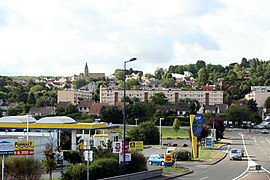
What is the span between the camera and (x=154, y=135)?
86938 millimetres

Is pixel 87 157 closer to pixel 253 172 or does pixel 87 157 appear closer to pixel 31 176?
pixel 31 176

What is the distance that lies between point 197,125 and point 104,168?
28.0 metres

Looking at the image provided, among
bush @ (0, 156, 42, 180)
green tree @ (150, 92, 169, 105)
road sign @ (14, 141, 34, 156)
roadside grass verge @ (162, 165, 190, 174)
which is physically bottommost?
roadside grass verge @ (162, 165, 190, 174)

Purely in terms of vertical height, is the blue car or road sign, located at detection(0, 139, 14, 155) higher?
road sign, located at detection(0, 139, 14, 155)

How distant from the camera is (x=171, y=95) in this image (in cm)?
19750

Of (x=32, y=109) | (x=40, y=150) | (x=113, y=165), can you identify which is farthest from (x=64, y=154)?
(x=32, y=109)

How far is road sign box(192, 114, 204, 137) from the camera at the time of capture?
60.7m

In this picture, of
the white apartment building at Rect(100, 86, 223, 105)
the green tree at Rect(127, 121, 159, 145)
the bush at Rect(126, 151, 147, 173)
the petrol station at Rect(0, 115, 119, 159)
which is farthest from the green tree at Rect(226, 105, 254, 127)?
the bush at Rect(126, 151, 147, 173)

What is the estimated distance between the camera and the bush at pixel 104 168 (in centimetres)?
3418

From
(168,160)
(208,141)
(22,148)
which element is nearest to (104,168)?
(22,148)

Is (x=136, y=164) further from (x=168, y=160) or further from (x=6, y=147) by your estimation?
(x=6, y=147)

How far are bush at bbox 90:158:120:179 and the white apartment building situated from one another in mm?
158026

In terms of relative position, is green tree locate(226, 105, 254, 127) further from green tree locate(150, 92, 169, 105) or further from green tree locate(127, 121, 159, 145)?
green tree locate(127, 121, 159, 145)

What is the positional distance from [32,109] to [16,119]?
9407 centimetres
